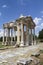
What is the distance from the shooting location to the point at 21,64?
10008 millimetres

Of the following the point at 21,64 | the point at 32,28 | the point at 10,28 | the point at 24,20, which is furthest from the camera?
the point at 10,28

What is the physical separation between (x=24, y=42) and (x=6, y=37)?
25.9 feet

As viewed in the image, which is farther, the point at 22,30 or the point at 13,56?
the point at 22,30

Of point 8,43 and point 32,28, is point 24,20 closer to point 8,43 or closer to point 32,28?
point 32,28

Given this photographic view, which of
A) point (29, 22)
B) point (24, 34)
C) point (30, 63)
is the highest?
point (29, 22)

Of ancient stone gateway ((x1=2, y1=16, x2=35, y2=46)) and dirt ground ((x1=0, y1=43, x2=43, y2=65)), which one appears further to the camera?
ancient stone gateway ((x1=2, y1=16, x2=35, y2=46))

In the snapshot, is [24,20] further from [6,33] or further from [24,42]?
[6,33]

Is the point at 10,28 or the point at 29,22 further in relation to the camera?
the point at 10,28

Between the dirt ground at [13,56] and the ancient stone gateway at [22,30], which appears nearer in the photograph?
the dirt ground at [13,56]

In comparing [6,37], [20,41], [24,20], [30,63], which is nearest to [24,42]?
[20,41]

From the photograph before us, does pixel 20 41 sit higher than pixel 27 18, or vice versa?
pixel 27 18

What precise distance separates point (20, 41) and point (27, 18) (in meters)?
5.59

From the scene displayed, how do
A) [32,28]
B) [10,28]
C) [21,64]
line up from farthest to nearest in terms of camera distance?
[10,28] → [32,28] → [21,64]

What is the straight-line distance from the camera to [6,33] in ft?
137
